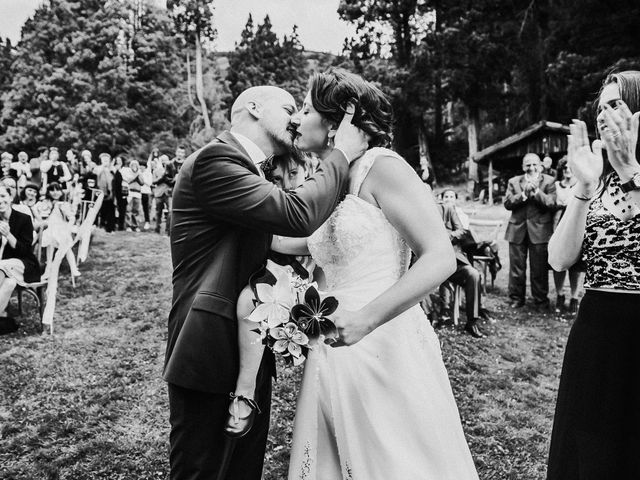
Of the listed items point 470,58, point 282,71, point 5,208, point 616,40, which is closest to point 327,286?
point 5,208

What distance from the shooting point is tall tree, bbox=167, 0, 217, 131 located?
139ft

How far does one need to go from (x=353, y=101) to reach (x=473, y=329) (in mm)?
6000

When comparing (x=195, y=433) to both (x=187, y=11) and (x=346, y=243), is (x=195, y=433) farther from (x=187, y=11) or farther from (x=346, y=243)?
(x=187, y=11)

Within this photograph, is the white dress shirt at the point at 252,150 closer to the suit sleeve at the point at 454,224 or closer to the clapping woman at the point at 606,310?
the clapping woman at the point at 606,310

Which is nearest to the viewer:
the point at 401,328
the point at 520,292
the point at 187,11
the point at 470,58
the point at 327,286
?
the point at 401,328

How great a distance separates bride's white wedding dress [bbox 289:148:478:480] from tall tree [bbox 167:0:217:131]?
4074cm

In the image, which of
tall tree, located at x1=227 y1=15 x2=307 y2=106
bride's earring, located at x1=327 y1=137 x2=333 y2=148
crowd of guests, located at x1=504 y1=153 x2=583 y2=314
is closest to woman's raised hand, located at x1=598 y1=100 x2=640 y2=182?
bride's earring, located at x1=327 y1=137 x2=333 y2=148

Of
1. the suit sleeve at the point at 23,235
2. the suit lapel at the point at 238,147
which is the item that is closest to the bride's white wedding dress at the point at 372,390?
the suit lapel at the point at 238,147

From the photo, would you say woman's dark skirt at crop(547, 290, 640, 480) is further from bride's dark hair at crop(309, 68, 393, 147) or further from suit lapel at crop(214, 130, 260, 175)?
suit lapel at crop(214, 130, 260, 175)

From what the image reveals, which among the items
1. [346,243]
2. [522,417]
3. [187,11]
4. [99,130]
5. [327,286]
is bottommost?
[522,417]

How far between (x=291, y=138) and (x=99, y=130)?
3237 centimetres

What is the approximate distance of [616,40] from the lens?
23031mm

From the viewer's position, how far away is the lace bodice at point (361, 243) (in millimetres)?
2049

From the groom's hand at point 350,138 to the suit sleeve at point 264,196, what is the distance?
9 cm
